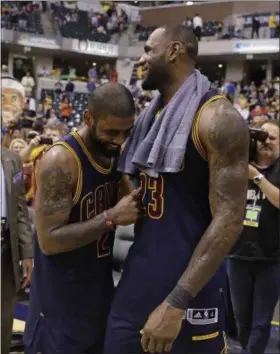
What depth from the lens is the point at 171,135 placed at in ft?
5.92

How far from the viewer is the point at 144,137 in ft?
6.36

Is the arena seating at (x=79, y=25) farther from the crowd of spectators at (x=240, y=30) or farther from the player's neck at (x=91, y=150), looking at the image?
the player's neck at (x=91, y=150)

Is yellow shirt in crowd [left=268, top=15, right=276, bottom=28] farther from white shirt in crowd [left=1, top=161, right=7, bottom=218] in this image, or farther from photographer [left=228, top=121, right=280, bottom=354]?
white shirt in crowd [left=1, top=161, right=7, bottom=218]

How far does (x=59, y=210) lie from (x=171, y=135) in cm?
51

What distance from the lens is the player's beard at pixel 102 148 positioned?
2082 millimetres

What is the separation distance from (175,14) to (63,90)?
58.6 feet

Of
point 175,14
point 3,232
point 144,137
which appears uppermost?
point 175,14

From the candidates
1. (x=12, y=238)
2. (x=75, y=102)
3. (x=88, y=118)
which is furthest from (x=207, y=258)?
(x=75, y=102)

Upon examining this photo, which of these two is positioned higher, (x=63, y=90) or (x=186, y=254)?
(x=63, y=90)

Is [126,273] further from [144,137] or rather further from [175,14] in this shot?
[175,14]

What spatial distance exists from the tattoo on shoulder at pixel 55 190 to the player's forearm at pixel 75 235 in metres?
0.07

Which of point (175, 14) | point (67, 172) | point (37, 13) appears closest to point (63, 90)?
point (37, 13)

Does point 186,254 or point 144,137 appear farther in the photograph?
point 144,137

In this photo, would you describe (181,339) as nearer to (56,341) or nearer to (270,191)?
(56,341)
